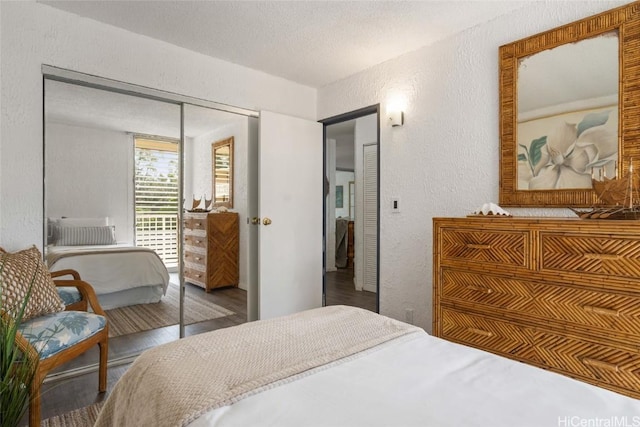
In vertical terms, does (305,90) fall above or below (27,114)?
above

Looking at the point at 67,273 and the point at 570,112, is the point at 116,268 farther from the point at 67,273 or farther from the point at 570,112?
the point at 570,112

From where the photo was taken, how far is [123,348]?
2.85 metres

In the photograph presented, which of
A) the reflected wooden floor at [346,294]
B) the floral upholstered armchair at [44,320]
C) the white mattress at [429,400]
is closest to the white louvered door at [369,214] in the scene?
the reflected wooden floor at [346,294]

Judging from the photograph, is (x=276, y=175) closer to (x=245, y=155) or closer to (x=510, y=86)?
(x=245, y=155)

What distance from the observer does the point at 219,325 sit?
11.3ft

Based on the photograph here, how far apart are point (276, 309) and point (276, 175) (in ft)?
4.37

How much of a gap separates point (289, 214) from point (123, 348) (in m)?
1.84

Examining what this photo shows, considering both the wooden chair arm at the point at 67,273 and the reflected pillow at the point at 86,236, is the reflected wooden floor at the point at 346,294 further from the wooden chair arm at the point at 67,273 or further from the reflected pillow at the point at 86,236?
the wooden chair arm at the point at 67,273

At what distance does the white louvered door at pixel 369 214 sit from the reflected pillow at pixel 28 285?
3.62m

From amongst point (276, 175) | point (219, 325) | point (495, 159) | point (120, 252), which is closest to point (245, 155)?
point (276, 175)

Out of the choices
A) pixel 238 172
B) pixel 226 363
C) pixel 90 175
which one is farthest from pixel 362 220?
pixel 226 363

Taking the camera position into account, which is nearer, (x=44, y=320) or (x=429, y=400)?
(x=429, y=400)

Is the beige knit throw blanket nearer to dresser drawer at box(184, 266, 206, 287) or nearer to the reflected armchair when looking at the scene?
the reflected armchair

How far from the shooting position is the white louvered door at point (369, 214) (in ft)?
16.3
